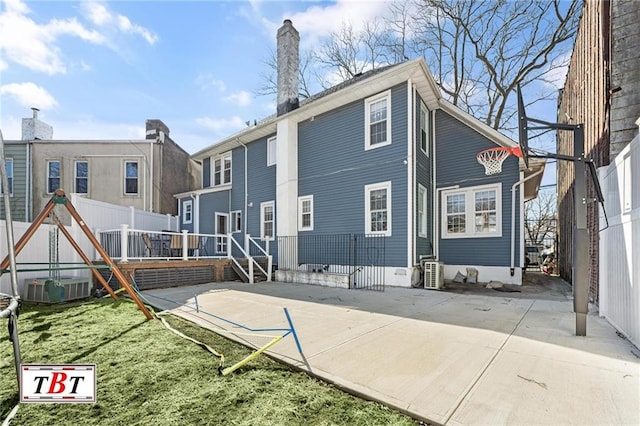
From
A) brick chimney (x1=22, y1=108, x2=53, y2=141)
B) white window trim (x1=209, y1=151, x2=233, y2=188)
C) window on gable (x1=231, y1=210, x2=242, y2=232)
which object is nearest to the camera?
window on gable (x1=231, y1=210, x2=242, y2=232)

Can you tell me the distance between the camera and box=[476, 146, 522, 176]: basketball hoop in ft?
30.3

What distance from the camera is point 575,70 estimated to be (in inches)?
356

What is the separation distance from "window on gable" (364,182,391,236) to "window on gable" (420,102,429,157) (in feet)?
6.47

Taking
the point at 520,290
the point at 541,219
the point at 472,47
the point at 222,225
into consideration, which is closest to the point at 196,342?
the point at 520,290

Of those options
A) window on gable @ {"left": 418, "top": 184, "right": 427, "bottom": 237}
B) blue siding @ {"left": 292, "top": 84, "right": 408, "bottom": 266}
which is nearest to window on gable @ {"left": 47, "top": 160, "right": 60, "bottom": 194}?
blue siding @ {"left": 292, "top": 84, "right": 408, "bottom": 266}

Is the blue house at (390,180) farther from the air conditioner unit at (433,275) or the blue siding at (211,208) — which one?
the blue siding at (211,208)

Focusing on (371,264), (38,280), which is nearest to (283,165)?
(371,264)

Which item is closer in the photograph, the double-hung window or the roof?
the roof

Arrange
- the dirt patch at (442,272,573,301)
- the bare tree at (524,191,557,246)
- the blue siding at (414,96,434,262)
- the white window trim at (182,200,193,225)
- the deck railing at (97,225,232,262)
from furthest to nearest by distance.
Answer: the bare tree at (524,191,557,246)
the white window trim at (182,200,193,225)
the blue siding at (414,96,434,262)
the deck railing at (97,225,232,262)
the dirt patch at (442,272,573,301)

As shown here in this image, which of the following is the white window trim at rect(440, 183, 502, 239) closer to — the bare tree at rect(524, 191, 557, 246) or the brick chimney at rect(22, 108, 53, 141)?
the bare tree at rect(524, 191, 557, 246)

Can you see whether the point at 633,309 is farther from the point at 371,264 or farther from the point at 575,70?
the point at 575,70

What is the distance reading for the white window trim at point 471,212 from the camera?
9492mm

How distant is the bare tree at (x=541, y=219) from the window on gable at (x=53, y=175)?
83.7ft

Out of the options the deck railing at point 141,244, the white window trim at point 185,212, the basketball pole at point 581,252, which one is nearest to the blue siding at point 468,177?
the basketball pole at point 581,252
